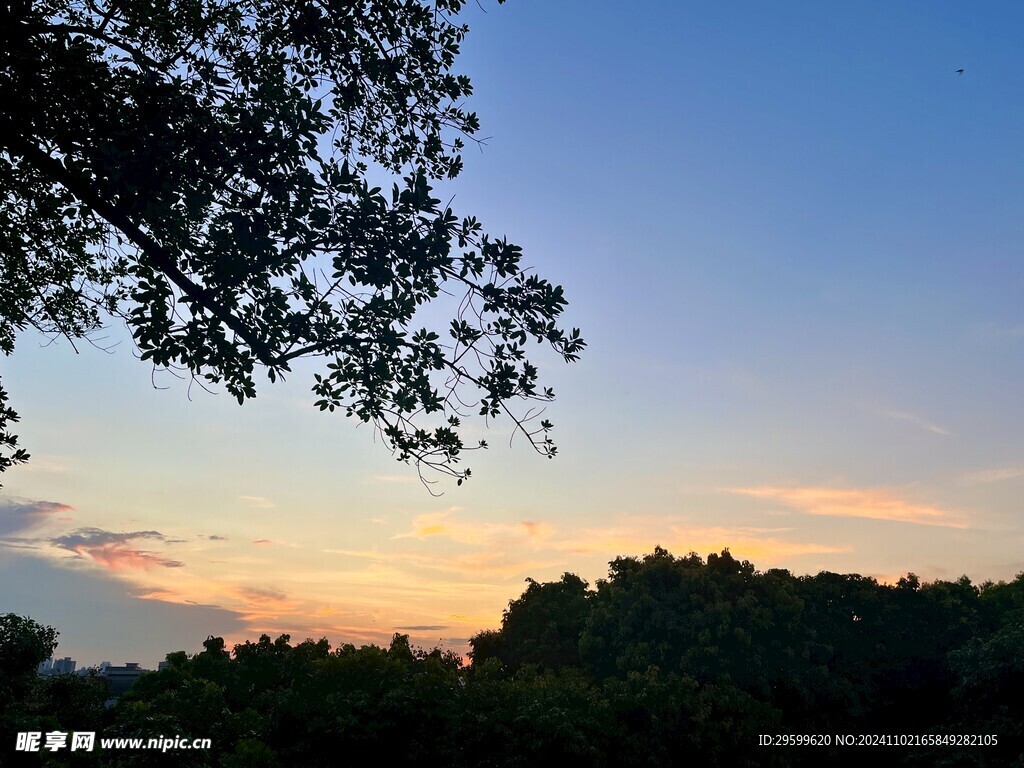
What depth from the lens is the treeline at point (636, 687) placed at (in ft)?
40.3

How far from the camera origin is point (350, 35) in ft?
30.7

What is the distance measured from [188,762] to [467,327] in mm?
6863

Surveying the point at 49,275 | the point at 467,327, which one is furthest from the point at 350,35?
the point at 49,275

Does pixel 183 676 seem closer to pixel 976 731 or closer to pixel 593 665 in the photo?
pixel 593 665

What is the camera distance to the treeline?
12.3 metres

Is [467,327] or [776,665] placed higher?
[467,327]

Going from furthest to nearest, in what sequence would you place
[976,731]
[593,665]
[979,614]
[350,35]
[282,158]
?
[979,614]
[593,665]
[976,731]
[350,35]
[282,158]

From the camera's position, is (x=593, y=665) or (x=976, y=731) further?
(x=593, y=665)

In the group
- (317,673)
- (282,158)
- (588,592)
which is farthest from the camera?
(588,592)

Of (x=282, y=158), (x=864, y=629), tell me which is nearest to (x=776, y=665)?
(x=864, y=629)

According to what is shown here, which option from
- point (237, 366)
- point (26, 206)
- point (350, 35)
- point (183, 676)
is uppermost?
point (350, 35)

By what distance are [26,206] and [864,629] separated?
31165mm

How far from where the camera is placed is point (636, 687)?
58.2 feet

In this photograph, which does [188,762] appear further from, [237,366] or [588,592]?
[588,592]
